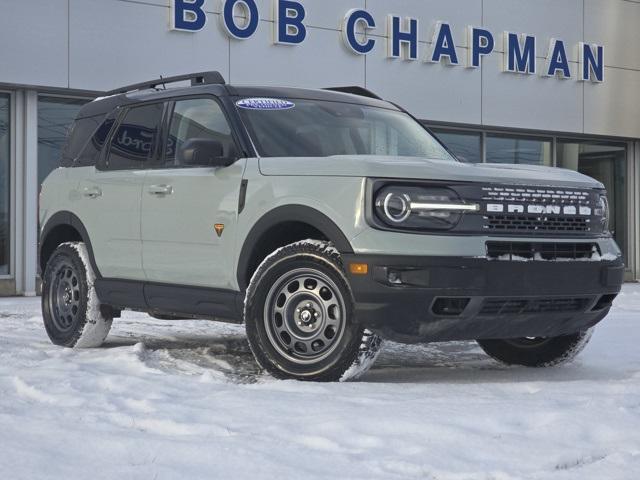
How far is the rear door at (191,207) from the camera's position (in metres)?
6.59

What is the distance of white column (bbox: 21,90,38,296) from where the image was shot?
14.6 metres

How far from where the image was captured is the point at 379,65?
56.9 feet

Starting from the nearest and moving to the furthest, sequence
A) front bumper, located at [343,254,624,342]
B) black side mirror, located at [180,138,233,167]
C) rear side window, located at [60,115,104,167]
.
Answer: front bumper, located at [343,254,624,342] → black side mirror, located at [180,138,233,167] → rear side window, located at [60,115,104,167]

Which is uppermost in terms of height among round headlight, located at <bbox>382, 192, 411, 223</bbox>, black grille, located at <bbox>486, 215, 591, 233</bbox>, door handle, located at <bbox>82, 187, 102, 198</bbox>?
door handle, located at <bbox>82, 187, 102, 198</bbox>

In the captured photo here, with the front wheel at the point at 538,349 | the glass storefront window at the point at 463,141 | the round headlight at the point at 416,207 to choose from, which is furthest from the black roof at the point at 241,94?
the glass storefront window at the point at 463,141

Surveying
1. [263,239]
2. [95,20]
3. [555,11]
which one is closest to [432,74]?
[555,11]

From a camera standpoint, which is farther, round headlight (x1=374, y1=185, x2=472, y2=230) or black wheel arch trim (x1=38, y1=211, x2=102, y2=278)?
black wheel arch trim (x1=38, y1=211, x2=102, y2=278)

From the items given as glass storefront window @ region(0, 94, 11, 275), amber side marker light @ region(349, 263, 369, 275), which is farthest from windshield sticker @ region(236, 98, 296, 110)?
glass storefront window @ region(0, 94, 11, 275)

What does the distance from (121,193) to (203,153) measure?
1.25 m

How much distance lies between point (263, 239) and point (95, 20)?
9.09 m

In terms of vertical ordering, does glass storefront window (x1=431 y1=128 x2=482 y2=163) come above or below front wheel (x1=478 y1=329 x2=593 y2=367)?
above

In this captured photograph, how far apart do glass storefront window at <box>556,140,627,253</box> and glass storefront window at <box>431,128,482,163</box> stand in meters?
2.38

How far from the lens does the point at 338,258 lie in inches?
233

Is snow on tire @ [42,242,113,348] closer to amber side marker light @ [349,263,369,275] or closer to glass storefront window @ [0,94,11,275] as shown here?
amber side marker light @ [349,263,369,275]
